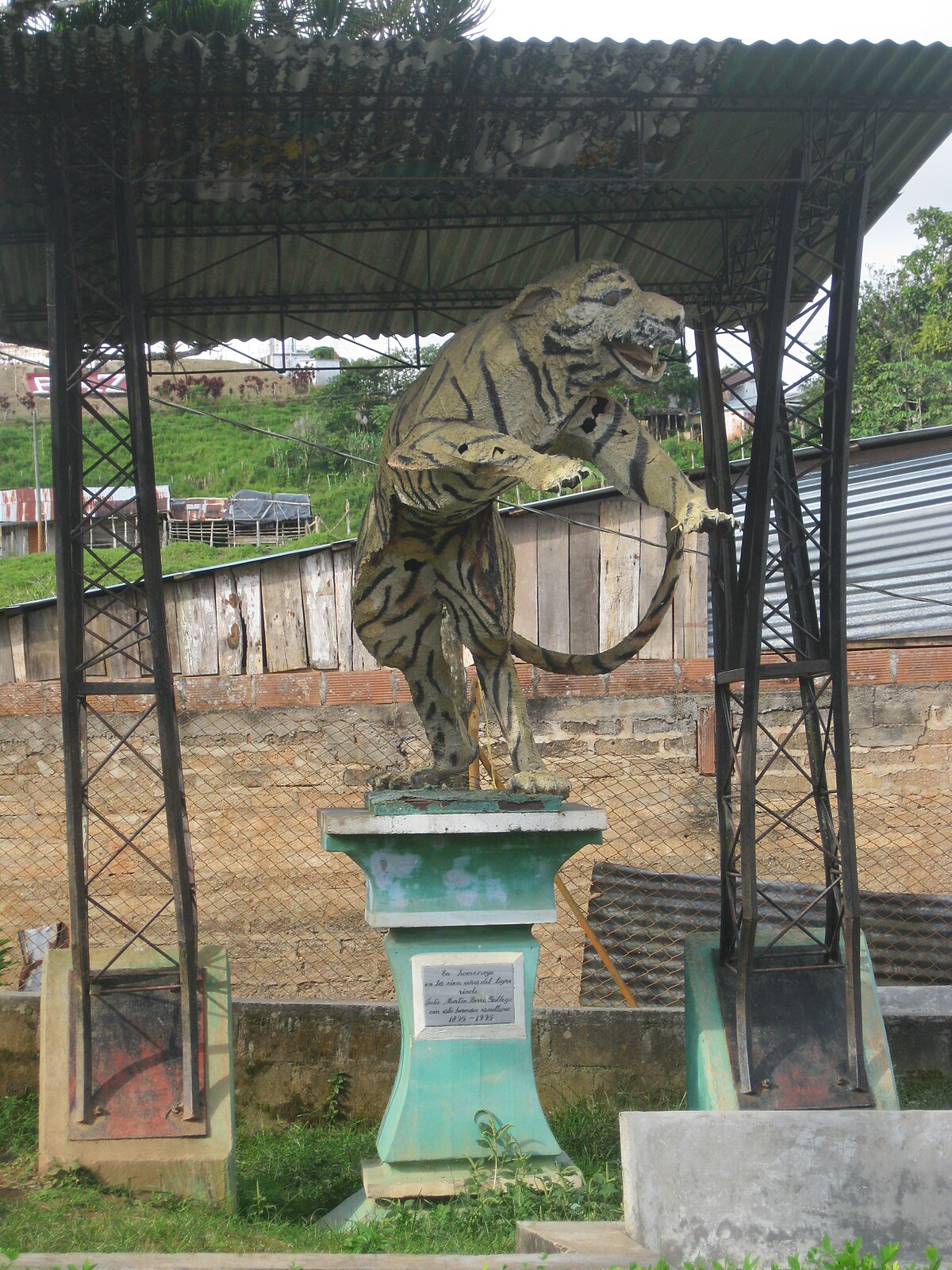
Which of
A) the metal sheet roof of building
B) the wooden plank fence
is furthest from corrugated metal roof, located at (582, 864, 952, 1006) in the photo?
the metal sheet roof of building

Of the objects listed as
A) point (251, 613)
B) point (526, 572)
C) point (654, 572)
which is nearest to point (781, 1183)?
point (654, 572)

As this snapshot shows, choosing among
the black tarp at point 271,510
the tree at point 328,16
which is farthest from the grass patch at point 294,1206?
the black tarp at point 271,510

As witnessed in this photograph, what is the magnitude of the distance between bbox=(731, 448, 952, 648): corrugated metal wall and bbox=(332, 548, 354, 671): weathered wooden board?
387 centimetres

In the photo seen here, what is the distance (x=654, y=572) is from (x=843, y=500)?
4895mm

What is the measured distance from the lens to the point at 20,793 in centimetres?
1120

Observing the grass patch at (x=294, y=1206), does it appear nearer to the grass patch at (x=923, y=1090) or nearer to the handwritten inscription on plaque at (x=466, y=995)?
the grass patch at (x=923, y=1090)

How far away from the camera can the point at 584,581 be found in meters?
12.5

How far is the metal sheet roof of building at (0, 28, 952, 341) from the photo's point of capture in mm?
6797

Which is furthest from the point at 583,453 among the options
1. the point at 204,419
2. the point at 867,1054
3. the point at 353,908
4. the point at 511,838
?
the point at 204,419

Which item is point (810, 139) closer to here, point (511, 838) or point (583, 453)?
point (583, 453)

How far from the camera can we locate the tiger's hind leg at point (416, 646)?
23.7 feet

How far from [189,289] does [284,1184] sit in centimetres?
570

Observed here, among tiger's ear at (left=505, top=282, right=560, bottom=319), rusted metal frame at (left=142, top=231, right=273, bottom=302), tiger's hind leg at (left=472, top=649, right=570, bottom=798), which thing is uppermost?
rusted metal frame at (left=142, top=231, right=273, bottom=302)

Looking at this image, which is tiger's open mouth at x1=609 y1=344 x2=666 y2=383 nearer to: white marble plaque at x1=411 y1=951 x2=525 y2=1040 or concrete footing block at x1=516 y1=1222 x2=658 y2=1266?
white marble plaque at x1=411 y1=951 x2=525 y2=1040
